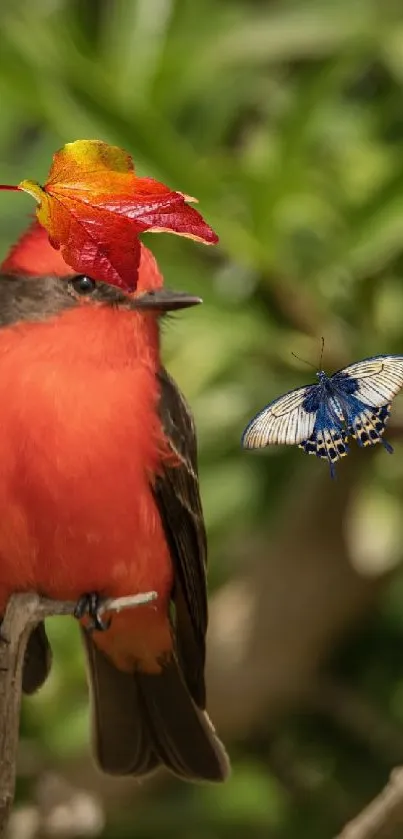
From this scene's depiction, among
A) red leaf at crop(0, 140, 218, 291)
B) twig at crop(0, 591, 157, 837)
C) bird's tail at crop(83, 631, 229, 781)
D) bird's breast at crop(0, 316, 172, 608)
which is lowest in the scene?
bird's tail at crop(83, 631, 229, 781)

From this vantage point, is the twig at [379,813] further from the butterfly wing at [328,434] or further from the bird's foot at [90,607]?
the butterfly wing at [328,434]

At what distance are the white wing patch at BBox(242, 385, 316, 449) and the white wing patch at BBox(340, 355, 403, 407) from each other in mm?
21

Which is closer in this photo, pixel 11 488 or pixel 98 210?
pixel 98 210

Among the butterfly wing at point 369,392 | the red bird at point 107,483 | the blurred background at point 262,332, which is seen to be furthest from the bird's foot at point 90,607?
the butterfly wing at point 369,392

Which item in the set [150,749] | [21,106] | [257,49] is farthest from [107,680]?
[257,49]

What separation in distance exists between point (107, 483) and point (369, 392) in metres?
0.20

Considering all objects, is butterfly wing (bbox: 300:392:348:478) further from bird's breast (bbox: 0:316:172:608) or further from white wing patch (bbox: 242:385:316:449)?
bird's breast (bbox: 0:316:172:608)

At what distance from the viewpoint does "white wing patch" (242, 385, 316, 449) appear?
1.76 feet

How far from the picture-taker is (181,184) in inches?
46.4

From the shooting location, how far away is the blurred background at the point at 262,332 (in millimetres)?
1029

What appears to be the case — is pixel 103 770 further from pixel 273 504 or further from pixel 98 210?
pixel 273 504

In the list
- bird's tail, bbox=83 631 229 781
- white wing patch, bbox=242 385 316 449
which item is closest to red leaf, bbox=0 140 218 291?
white wing patch, bbox=242 385 316 449

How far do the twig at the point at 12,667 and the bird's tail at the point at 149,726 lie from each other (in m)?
0.12

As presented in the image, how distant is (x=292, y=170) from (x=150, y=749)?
1.77 feet
